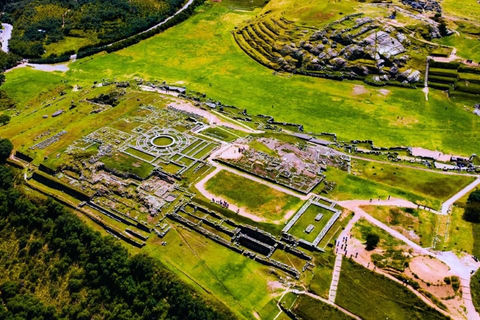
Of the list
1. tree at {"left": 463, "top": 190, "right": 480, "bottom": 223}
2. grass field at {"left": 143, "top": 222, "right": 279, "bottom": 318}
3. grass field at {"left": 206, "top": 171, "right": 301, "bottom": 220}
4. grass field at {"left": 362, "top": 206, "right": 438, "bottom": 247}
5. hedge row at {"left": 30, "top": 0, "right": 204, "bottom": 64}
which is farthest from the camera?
hedge row at {"left": 30, "top": 0, "right": 204, "bottom": 64}

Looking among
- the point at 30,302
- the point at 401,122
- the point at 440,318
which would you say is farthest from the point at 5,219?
the point at 401,122

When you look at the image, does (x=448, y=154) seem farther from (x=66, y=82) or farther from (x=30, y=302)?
(x=66, y=82)

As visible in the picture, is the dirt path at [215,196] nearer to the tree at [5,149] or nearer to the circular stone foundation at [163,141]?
the circular stone foundation at [163,141]

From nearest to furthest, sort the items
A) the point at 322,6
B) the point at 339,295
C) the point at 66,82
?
the point at 339,295, the point at 66,82, the point at 322,6

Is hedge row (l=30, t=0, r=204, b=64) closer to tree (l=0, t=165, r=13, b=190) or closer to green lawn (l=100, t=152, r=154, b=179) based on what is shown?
tree (l=0, t=165, r=13, b=190)

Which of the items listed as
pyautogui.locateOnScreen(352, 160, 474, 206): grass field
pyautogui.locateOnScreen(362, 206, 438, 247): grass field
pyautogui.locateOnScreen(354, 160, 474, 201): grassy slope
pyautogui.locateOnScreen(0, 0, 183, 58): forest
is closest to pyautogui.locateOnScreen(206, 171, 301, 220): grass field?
pyautogui.locateOnScreen(362, 206, 438, 247): grass field

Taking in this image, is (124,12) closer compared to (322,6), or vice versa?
(322,6)
